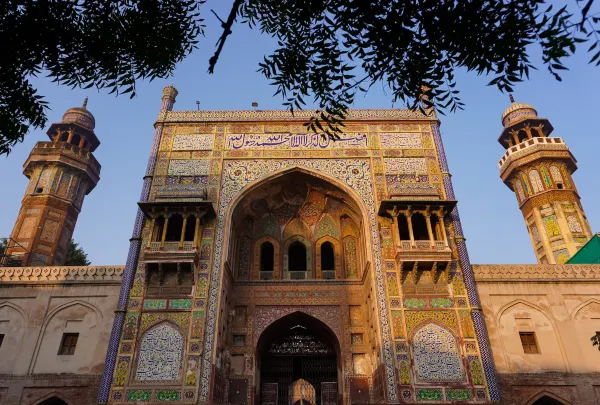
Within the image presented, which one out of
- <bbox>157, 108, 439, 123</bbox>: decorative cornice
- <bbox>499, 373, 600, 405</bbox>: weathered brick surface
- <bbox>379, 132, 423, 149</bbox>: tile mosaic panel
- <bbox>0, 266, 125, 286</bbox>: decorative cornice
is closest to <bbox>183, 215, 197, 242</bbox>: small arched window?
<bbox>0, 266, 125, 286</bbox>: decorative cornice

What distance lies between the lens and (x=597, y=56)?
3658 millimetres

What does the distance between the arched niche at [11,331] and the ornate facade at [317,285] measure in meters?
0.35

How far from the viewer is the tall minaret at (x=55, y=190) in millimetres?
21859

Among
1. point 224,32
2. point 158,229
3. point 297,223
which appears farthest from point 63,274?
point 224,32

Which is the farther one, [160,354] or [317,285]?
[317,285]

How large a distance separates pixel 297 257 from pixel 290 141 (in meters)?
4.22

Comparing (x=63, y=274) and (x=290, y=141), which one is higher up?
(x=290, y=141)

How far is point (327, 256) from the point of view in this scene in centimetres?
1738

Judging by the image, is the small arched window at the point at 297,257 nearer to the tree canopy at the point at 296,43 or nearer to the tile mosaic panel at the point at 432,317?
the tile mosaic panel at the point at 432,317

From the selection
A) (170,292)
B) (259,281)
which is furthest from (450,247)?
(170,292)

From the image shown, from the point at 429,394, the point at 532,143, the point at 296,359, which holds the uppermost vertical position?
the point at 532,143

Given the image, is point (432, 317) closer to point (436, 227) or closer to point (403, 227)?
point (436, 227)

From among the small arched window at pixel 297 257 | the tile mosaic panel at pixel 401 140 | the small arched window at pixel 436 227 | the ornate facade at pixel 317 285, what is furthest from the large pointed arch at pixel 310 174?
the small arched window at pixel 297 257

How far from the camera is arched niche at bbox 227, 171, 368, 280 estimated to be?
1666cm
